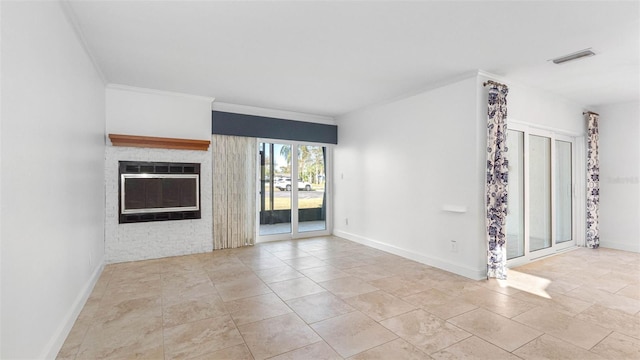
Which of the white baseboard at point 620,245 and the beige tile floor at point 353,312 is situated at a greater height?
the white baseboard at point 620,245

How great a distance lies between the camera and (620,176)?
548 centimetres

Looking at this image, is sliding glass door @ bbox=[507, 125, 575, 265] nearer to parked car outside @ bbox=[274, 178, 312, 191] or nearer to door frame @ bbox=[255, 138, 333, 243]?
door frame @ bbox=[255, 138, 333, 243]

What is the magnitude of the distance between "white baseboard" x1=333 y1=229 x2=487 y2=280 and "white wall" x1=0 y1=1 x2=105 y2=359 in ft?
13.7

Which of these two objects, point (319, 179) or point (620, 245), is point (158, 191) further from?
point (620, 245)

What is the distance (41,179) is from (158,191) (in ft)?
9.48

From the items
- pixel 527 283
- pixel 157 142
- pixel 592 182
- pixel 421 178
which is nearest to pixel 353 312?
pixel 527 283

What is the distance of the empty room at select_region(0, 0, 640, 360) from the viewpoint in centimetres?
226

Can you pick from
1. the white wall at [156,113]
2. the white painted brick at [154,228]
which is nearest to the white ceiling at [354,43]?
the white wall at [156,113]

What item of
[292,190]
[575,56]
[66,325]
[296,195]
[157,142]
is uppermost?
[575,56]

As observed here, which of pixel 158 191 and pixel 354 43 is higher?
pixel 354 43

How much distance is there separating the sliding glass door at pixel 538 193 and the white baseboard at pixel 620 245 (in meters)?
0.60

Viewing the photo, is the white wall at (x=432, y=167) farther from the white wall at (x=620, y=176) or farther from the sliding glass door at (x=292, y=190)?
the sliding glass door at (x=292, y=190)

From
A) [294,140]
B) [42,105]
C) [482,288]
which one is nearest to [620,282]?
[482,288]

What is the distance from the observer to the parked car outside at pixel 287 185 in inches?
246
